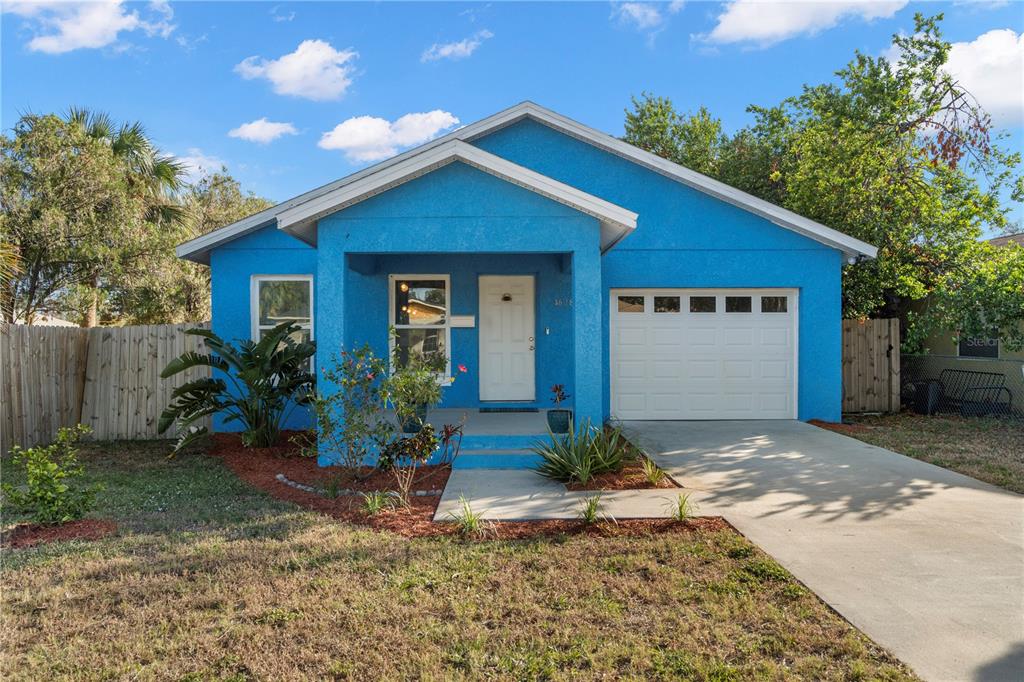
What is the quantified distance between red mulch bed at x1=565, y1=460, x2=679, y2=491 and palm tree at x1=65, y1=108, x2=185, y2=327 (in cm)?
1418

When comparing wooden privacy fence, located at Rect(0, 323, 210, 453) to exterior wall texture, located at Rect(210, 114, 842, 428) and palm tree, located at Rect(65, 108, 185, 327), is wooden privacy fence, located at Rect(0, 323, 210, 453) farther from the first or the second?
palm tree, located at Rect(65, 108, 185, 327)

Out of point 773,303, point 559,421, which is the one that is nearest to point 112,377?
point 559,421

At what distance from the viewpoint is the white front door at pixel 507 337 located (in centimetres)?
1105

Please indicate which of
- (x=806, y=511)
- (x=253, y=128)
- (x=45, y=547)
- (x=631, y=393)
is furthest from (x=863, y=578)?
(x=253, y=128)

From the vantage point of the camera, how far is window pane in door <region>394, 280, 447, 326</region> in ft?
36.5

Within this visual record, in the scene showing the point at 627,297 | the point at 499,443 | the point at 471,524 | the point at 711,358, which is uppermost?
the point at 627,297

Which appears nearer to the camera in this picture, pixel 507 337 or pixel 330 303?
pixel 330 303

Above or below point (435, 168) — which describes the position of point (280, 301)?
below

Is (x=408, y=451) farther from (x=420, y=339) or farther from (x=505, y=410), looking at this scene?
(x=420, y=339)

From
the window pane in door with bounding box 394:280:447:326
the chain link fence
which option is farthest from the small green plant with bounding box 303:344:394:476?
the chain link fence

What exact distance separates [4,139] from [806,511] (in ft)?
59.8

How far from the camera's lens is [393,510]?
5992mm

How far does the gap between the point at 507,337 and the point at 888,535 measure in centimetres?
701

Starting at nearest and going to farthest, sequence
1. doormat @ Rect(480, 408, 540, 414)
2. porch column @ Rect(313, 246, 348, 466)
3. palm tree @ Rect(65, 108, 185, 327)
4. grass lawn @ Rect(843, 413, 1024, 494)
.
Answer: grass lawn @ Rect(843, 413, 1024, 494), porch column @ Rect(313, 246, 348, 466), doormat @ Rect(480, 408, 540, 414), palm tree @ Rect(65, 108, 185, 327)
